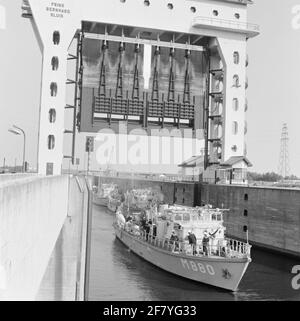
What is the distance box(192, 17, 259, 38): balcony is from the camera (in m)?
35.0

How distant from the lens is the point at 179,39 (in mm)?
38125

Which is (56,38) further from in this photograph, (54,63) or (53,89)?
(53,89)

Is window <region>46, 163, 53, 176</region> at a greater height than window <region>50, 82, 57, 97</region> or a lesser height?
lesser

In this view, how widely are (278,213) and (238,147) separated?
10181 millimetres

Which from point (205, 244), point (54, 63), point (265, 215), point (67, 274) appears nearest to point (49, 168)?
point (54, 63)

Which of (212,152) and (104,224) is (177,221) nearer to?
(212,152)

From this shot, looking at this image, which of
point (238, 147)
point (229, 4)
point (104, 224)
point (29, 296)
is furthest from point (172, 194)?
point (29, 296)

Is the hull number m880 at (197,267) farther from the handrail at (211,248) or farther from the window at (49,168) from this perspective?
the window at (49,168)

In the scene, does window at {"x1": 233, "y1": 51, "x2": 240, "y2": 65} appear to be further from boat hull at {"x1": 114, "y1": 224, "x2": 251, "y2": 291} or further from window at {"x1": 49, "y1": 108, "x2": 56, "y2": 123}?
boat hull at {"x1": 114, "y1": 224, "x2": 251, "y2": 291}

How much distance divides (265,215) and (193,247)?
953 cm

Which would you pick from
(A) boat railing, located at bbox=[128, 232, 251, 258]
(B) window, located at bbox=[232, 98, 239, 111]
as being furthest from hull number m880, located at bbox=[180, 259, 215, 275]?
(B) window, located at bbox=[232, 98, 239, 111]

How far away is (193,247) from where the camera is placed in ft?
67.3

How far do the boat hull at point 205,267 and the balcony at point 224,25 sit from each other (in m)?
20.2

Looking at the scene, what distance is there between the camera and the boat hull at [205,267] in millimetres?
18703
